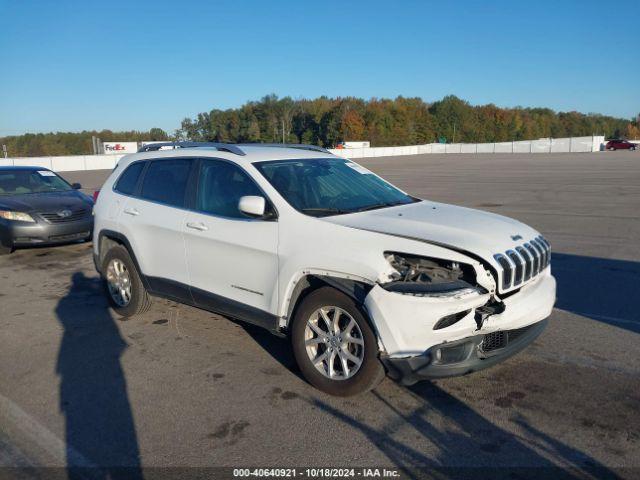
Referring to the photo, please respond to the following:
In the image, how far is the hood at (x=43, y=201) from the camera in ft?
31.6

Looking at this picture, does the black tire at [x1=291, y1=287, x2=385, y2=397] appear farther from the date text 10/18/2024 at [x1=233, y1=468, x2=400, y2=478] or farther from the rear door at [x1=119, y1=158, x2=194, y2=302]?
the rear door at [x1=119, y1=158, x2=194, y2=302]

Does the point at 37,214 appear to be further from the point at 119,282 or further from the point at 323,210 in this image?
the point at 323,210

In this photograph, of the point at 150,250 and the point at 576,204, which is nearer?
the point at 150,250

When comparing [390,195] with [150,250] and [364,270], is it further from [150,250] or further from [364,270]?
[150,250]

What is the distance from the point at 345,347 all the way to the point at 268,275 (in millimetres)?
881

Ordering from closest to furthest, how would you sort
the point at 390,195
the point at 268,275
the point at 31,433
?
the point at 31,433 < the point at 268,275 < the point at 390,195

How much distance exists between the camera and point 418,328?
11.6ft

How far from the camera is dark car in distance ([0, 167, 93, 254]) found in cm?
945

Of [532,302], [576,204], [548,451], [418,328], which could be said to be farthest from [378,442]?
[576,204]

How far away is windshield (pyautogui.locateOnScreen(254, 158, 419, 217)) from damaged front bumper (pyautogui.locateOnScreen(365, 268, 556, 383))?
1113mm

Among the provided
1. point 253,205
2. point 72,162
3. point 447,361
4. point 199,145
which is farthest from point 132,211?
point 72,162

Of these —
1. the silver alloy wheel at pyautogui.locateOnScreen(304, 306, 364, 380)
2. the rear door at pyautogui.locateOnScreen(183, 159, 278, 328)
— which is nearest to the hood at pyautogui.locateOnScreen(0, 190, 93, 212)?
the rear door at pyautogui.locateOnScreen(183, 159, 278, 328)

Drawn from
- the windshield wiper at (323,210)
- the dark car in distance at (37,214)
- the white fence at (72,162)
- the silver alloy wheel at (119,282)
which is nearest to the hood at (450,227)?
the windshield wiper at (323,210)

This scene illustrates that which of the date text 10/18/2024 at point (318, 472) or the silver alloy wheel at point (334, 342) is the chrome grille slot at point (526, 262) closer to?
the silver alloy wheel at point (334, 342)
